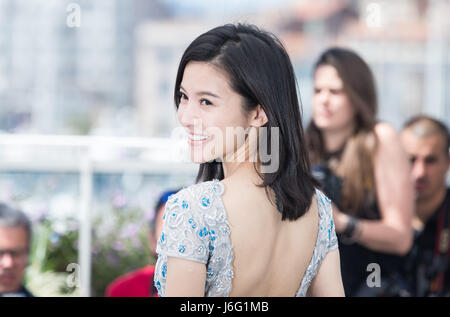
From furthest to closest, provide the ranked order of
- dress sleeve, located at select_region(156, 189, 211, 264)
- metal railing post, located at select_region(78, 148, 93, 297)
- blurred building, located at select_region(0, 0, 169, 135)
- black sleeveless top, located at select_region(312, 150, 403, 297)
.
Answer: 1. blurred building, located at select_region(0, 0, 169, 135)
2. metal railing post, located at select_region(78, 148, 93, 297)
3. black sleeveless top, located at select_region(312, 150, 403, 297)
4. dress sleeve, located at select_region(156, 189, 211, 264)

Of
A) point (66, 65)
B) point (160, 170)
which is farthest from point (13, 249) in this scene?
point (66, 65)

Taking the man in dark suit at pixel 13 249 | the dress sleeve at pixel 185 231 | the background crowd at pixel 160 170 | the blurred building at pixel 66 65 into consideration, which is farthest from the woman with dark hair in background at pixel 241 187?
the blurred building at pixel 66 65

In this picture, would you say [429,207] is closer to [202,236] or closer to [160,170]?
[160,170]

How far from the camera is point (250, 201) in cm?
120

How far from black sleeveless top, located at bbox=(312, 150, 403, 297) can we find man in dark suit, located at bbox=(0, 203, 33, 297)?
1.26 meters

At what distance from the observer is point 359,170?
244cm

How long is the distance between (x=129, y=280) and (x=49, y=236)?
0.80 metres

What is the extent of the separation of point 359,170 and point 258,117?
50.8 inches

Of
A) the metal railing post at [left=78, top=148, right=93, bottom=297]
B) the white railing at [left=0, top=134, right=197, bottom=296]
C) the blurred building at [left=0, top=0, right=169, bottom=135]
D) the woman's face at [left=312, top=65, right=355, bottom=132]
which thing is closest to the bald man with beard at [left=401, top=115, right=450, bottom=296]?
the woman's face at [left=312, top=65, right=355, bottom=132]

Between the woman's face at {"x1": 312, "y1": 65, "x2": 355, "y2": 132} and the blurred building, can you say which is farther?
the blurred building

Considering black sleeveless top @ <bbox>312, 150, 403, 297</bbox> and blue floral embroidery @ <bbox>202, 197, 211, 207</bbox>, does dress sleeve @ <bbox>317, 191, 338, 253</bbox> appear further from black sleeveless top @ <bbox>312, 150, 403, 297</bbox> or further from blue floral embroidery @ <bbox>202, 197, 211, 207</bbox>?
black sleeveless top @ <bbox>312, 150, 403, 297</bbox>

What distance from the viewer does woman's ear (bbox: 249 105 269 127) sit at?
48.9 inches
